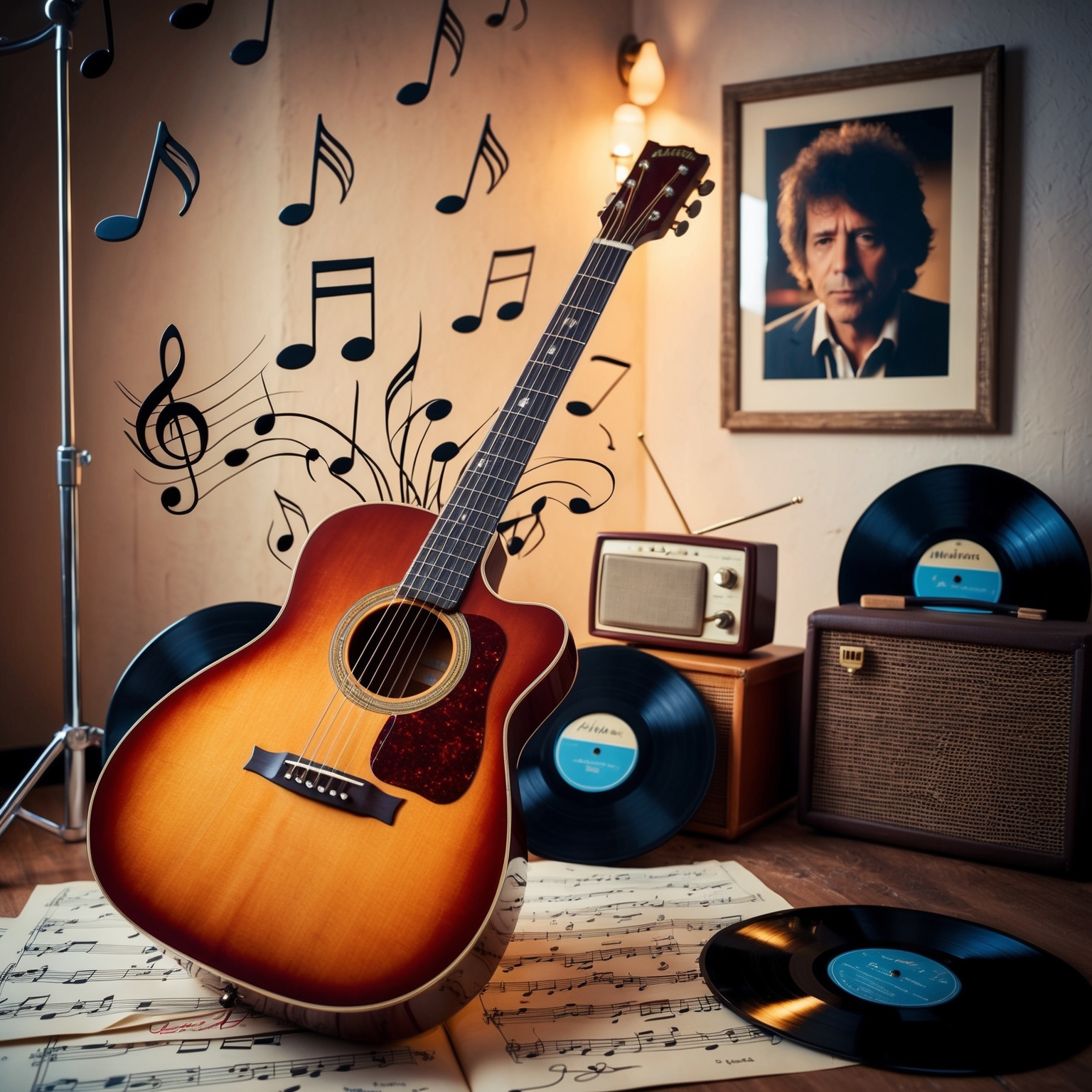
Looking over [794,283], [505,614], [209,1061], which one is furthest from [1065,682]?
[209,1061]

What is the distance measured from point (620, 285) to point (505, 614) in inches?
55.3

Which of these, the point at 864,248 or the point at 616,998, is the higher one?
the point at 864,248

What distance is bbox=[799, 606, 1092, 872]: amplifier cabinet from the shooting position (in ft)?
4.97

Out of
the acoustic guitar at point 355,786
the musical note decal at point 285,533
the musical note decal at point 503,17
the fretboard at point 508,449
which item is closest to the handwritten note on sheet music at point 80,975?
the acoustic guitar at point 355,786

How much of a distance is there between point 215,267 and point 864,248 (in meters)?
1.33

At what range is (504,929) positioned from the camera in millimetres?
1011

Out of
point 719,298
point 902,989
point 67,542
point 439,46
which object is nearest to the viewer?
point 902,989

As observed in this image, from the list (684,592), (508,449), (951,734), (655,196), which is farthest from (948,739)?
(655,196)

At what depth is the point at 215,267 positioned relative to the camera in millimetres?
1859

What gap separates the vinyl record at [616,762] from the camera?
5.27 feet

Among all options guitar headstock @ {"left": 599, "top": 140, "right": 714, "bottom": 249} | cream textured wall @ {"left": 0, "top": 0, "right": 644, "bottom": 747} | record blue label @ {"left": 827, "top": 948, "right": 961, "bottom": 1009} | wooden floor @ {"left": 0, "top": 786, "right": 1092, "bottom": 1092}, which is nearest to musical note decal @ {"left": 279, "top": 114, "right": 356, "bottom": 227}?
cream textured wall @ {"left": 0, "top": 0, "right": 644, "bottom": 747}

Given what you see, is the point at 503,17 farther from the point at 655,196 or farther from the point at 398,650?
the point at 398,650

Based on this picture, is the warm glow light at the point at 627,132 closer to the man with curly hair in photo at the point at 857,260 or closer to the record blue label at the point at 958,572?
the man with curly hair in photo at the point at 857,260

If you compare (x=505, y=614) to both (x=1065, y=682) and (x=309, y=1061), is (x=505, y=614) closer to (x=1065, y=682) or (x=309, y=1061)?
(x=309, y=1061)
